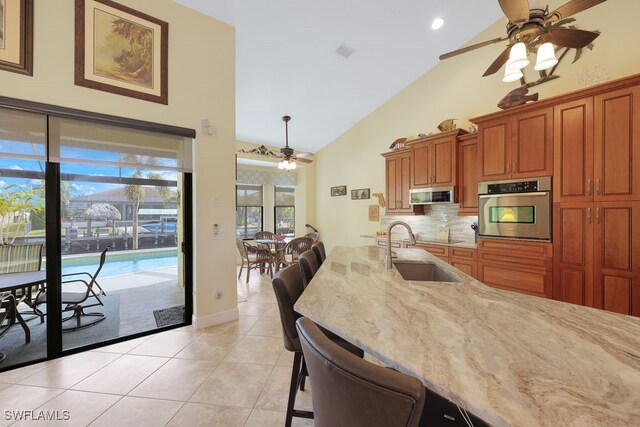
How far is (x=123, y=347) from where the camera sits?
2.48 metres

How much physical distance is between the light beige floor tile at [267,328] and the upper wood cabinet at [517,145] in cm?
322

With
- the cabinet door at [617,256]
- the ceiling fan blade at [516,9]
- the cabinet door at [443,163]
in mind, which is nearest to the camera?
the ceiling fan blade at [516,9]

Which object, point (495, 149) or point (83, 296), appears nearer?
point (83, 296)

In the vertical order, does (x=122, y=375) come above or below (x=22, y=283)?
below

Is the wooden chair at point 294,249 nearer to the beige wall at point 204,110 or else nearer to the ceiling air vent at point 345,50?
the beige wall at point 204,110

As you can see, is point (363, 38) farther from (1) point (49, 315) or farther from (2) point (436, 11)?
(1) point (49, 315)

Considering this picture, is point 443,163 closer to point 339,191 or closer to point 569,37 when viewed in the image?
point 569,37

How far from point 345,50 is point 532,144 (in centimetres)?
279

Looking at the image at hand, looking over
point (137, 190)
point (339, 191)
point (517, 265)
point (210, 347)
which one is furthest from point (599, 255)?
point (137, 190)

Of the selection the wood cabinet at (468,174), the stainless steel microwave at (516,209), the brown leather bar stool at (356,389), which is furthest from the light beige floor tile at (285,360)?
the wood cabinet at (468,174)

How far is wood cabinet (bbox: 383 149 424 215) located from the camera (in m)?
4.51

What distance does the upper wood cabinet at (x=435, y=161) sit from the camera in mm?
3824

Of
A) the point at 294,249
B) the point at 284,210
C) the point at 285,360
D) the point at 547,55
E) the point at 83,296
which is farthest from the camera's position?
the point at 284,210

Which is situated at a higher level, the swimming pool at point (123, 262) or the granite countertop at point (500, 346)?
the granite countertop at point (500, 346)
